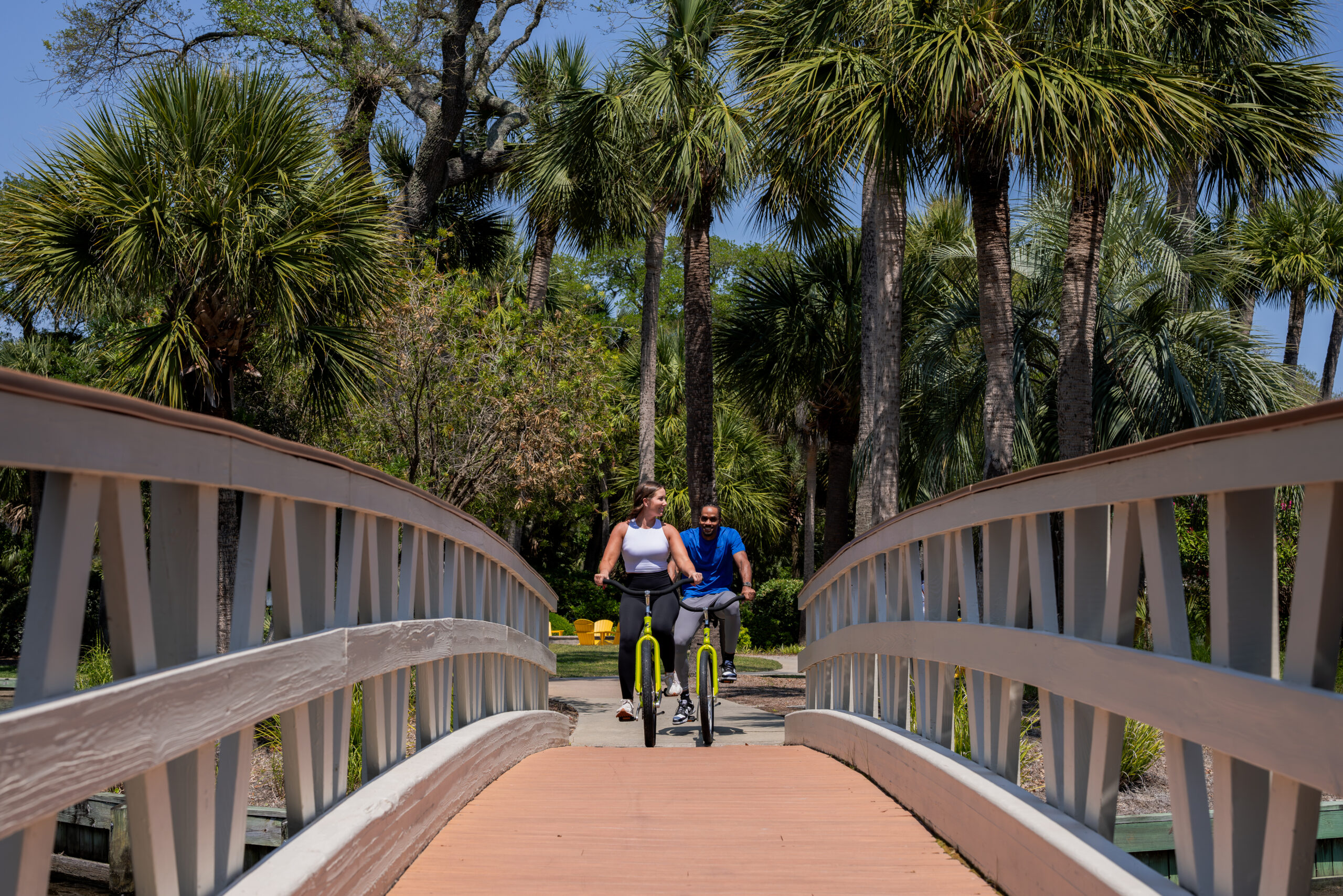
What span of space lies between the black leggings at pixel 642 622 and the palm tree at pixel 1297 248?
19407 mm

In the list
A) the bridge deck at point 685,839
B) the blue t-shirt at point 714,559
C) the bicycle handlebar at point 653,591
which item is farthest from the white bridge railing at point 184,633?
the blue t-shirt at point 714,559

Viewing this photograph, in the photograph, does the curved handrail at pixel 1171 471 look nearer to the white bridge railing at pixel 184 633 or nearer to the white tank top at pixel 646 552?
the white bridge railing at pixel 184 633

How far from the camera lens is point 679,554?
858cm

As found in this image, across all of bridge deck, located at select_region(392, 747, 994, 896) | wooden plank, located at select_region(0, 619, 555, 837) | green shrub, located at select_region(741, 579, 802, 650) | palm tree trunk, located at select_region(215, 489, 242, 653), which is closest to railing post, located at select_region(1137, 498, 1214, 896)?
bridge deck, located at select_region(392, 747, 994, 896)

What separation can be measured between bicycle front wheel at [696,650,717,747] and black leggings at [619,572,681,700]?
1.15ft

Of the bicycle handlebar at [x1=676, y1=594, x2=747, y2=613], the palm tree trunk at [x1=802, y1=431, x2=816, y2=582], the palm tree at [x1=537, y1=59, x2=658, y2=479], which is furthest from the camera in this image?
the palm tree trunk at [x1=802, y1=431, x2=816, y2=582]

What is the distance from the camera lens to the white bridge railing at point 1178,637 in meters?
2.26

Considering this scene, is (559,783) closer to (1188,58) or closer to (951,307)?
(1188,58)

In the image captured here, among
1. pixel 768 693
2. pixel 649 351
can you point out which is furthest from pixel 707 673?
pixel 649 351

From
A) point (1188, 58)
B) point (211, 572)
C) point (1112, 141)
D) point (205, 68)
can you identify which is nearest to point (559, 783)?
point (211, 572)

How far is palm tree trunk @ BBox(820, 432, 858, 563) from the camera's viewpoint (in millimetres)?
22734

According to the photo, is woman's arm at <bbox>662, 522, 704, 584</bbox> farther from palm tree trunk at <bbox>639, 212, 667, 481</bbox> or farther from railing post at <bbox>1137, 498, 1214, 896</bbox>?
palm tree trunk at <bbox>639, 212, 667, 481</bbox>

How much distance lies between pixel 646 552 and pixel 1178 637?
19.3 feet

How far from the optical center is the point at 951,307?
18.1 m
